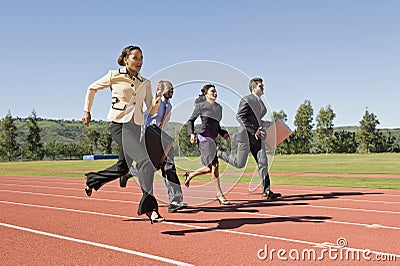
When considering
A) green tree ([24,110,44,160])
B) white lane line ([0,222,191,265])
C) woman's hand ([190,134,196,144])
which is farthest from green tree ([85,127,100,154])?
white lane line ([0,222,191,265])

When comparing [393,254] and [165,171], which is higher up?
[165,171]

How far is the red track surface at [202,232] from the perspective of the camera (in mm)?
5332

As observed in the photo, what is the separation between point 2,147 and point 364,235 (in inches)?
3393

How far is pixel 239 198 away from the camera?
11.5m

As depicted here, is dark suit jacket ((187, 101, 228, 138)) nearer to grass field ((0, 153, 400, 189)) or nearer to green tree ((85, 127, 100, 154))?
grass field ((0, 153, 400, 189))

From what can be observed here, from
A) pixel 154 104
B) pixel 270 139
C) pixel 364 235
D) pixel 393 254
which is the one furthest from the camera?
pixel 270 139

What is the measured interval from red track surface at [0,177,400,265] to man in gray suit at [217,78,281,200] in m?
0.83

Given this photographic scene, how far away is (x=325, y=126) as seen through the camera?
81.1 metres

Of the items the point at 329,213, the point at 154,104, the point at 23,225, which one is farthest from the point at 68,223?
the point at 329,213

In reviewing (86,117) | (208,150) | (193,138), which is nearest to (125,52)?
(86,117)

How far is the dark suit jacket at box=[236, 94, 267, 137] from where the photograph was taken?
34.2 ft

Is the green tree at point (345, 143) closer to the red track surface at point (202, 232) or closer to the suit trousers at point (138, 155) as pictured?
the red track surface at point (202, 232)

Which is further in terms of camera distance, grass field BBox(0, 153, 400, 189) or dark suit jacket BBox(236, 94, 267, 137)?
grass field BBox(0, 153, 400, 189)

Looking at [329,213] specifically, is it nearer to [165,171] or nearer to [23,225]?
[165,171]
